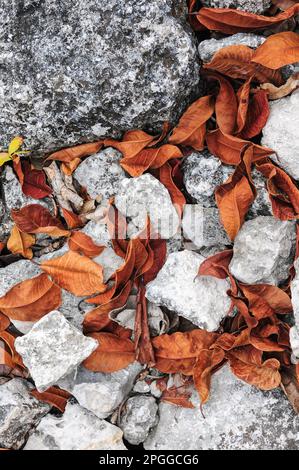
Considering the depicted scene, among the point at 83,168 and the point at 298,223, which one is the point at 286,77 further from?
the point at 83,168

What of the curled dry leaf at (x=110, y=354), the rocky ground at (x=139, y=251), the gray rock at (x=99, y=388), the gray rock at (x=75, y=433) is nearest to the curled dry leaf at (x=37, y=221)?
the rocky ground at (x=139, y=251)

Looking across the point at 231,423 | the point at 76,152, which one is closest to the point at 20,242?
the point at 76,152

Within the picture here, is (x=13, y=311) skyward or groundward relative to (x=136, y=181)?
groundward

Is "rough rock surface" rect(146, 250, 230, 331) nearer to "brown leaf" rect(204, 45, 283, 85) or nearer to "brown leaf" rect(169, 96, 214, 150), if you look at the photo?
"brown leaf" rect(169, 96, 214, 150)

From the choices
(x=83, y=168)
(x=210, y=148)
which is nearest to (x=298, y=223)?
(x=210, y=148)

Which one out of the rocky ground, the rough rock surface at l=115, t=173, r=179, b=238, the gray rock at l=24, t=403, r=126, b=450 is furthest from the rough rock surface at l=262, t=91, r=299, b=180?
the gray rock at l=24, t=403, r=126, b=450

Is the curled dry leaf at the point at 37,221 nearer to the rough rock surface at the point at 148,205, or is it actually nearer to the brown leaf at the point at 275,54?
the rough rock surface at the point at 148,205

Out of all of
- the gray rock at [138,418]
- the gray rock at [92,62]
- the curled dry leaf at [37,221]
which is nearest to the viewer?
the gray rock at [92,62]
